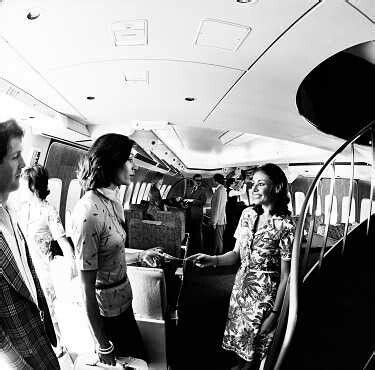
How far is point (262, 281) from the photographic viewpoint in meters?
2.33

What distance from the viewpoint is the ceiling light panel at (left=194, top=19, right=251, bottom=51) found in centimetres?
176

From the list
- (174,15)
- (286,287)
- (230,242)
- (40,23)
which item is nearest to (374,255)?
(286,287)

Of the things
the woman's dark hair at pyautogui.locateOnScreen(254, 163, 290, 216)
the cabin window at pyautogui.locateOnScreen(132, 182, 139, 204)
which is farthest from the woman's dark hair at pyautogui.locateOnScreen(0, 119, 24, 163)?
the cabin window at pyautogui.locateOnScreen(132, 182, 139, 204)

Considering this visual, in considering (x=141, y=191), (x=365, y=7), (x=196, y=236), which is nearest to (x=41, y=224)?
(x=365, y=7)

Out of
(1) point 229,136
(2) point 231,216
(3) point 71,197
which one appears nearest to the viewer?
(3) point 71,197

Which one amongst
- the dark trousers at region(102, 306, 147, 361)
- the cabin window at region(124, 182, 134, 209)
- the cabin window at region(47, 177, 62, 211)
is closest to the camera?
the dark trousers at region(102, 306, 147, 361)

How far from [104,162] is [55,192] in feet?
14.0

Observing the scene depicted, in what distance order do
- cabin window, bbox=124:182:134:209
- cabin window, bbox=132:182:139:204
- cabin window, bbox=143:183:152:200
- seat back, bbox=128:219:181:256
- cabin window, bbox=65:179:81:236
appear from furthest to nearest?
cabin window, bbox=143:183:152:200
cabin window, bbox=132:182:139:204
cabin window, bbox=124:182:134:209
cabin window, bbox=65:179:81:236
seat back, bbox=128:219:181:256

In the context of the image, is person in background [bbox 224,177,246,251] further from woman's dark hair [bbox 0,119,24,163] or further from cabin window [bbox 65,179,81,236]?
woman's dark hair [bbox 0,119,24,163]

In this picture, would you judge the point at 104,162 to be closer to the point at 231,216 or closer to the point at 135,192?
the point at 231,216

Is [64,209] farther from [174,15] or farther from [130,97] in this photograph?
[174,15]

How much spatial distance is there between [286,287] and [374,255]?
3.65 feet

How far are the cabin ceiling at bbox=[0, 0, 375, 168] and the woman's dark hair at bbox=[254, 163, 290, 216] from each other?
2.56 ft

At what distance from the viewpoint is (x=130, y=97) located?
3275 mm
